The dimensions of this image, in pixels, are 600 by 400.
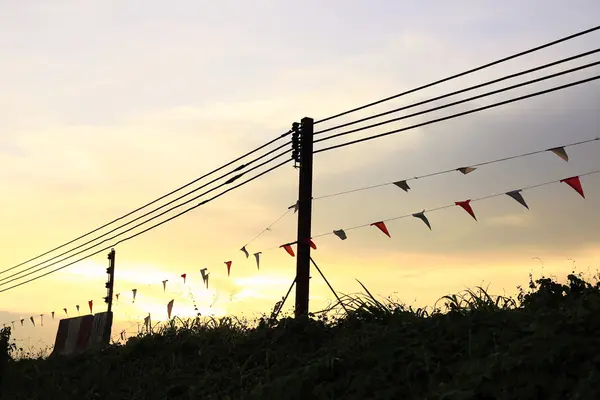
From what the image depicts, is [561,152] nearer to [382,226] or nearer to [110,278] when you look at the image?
[382,226]

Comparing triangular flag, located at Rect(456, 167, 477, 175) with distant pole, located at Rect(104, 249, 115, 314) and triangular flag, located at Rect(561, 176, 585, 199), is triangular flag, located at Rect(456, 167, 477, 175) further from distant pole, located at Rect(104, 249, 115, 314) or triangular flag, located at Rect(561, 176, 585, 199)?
distant pole, located at Rect(104, 249, 115, 314)

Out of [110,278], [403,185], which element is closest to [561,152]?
[403,185]

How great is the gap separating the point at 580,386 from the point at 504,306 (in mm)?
3703

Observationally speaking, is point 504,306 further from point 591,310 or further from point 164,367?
point 164,367

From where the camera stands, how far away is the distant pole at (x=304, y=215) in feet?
52.5

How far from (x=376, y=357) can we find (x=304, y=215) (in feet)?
24.6

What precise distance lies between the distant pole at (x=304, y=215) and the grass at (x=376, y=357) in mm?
1876

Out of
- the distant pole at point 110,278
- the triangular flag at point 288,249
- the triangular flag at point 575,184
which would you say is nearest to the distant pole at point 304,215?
the triangular flag at point 288,249

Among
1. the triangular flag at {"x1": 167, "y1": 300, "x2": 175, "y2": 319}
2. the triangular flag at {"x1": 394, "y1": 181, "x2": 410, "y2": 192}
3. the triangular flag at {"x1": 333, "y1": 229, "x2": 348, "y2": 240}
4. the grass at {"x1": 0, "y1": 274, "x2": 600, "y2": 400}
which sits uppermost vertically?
the triangular flag at {"x1": 394, "y1": 181, "x2": 410, "y2": 192}

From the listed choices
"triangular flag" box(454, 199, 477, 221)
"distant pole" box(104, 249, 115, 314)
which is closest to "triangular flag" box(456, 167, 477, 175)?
"triangular flag" box(454, 199, 477, 221)

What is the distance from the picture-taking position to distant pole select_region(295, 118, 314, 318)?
1599 centimetres

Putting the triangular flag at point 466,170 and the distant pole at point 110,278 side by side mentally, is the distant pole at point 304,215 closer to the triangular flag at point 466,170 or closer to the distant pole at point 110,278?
the triangular flag at point 466,170

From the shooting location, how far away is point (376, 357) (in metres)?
9.38

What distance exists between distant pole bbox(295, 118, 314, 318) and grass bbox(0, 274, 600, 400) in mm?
1876
